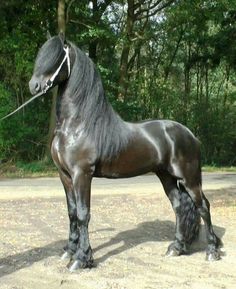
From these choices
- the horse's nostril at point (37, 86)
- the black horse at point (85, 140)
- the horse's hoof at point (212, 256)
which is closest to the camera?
the horse's nostril at point (37, 86)

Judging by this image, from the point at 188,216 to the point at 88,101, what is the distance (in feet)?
7.04

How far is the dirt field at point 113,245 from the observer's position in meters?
5.95

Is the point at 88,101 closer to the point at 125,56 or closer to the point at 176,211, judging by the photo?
the point at 176,211

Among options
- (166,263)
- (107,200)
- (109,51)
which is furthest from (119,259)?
(109,51)

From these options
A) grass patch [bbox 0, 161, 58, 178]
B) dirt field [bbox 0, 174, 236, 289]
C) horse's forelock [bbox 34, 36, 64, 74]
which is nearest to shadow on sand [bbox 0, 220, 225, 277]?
dirt field [bbox 0, 174, 236, 289]

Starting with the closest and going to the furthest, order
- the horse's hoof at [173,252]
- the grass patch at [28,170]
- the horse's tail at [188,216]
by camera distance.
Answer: the horse's hoof at [173,252], the horse's tail at [188,216], the grass patch at [28,170]

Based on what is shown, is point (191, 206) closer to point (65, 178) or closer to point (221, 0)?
point (65, 178)

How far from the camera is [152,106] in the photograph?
2758 cm

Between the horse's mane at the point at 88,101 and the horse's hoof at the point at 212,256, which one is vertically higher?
the horse's mane at the point at 88,101

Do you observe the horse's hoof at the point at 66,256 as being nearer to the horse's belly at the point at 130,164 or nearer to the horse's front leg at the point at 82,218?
the horse's front leg at the point at 82,218

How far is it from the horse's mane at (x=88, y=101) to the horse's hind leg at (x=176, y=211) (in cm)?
132

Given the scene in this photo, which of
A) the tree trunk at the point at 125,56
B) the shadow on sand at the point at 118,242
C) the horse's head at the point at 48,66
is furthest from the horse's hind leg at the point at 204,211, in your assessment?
the tree trunk at the point at 125,56

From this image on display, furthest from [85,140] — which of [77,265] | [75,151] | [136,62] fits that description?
[136,62]

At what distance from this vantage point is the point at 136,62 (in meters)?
31.0
